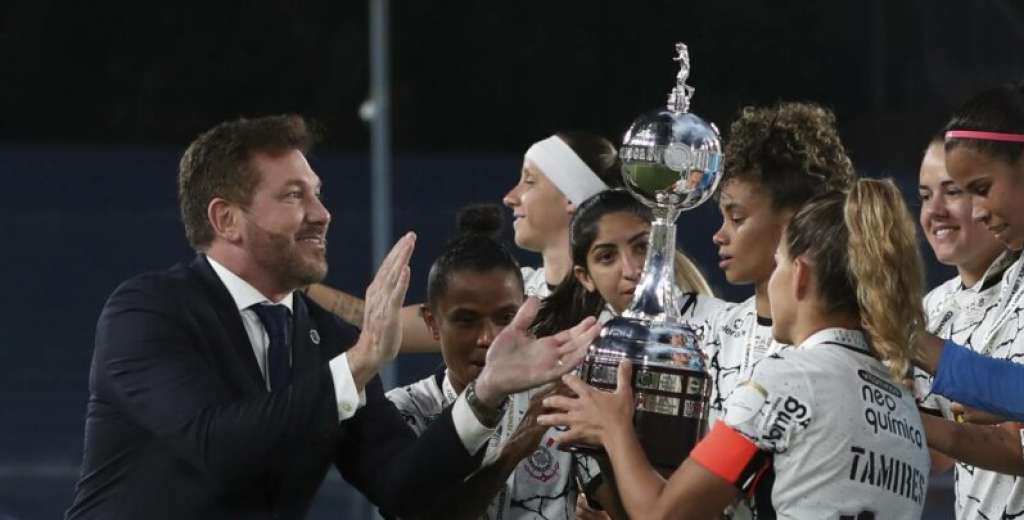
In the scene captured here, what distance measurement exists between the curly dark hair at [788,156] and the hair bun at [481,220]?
486 mm

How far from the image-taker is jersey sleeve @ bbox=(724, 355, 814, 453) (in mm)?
2182

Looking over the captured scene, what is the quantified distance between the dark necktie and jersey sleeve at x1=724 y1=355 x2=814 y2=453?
0.83 m

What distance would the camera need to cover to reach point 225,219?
2.76 meters

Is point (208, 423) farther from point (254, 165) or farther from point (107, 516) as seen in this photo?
point (254, 165)

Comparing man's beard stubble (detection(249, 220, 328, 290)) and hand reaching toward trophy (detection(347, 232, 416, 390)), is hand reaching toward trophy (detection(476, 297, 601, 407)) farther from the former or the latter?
man's beard stubble (detection(249, 220, 328, 290))

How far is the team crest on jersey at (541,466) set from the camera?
2771mm

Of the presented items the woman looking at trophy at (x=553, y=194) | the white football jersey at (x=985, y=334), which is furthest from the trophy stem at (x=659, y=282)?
the woman looking at trophy at (x=553, y=194)

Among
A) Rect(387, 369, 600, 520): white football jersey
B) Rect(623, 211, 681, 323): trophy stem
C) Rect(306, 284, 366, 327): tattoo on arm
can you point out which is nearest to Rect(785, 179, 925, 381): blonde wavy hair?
Rect(623, 211, 681, 323): trophy stem

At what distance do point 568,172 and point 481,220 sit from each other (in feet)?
2.62

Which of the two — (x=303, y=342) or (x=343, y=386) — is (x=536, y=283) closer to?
(x=303, y=342)

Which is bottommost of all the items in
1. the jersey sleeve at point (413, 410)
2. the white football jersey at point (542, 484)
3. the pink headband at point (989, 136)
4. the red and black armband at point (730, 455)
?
the white football jersey at point (542, 484)

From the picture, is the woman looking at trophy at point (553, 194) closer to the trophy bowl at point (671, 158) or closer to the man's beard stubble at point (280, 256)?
the man's beard stubble at point (280, 256)

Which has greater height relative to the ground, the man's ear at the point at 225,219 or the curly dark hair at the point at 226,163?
the curly dark hair at the point at 226,163

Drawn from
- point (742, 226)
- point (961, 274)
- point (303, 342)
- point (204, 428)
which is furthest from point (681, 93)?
point (961, 274)
